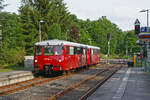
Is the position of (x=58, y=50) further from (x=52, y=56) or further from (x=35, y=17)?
(x=35, y=17)

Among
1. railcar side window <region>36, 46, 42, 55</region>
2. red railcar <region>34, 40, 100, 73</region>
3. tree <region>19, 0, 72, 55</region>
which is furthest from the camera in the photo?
tree <region>19, 0, 72, 55</region>

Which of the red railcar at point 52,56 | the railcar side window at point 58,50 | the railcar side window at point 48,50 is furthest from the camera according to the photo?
the railcar side window at point 48,50

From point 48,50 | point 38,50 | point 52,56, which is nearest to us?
point 52,56

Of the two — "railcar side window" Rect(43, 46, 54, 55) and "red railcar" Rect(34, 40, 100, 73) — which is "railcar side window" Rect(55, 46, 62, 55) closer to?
"red railcar" Rect(34, 40, 100, 73)

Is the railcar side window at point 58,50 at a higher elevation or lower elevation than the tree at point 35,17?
lower

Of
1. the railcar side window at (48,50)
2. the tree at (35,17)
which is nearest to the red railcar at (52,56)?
the railcar side window at (48,50)

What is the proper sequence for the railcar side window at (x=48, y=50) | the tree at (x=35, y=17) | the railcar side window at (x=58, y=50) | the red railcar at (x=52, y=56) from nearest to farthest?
1. the red railcar at (x=52, y=56)
2. the railcar side window at (x=58, y=50)
3. the railcar side window at (x=48, y=50)
4. the tree at (x=35, y=17)

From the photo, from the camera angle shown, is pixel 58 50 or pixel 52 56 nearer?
pixel 52 56

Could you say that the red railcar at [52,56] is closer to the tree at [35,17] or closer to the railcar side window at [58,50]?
the railcar side window at [58,50]

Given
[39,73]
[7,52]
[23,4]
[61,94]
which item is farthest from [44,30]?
[61,94]

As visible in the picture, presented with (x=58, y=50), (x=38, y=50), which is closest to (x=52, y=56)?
(x=58, y=50)

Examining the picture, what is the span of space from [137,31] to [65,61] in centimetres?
709

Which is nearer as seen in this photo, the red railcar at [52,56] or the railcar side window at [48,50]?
the red railcar at [52,56]

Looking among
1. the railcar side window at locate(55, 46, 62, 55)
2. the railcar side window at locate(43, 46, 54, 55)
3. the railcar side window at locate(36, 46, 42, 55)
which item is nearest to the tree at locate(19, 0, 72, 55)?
the railcar side window at locate(36, 46, 42, 55)
